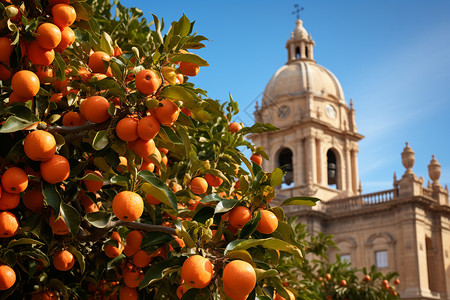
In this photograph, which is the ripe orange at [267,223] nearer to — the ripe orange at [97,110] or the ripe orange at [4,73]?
the ripe orange at [97,110]

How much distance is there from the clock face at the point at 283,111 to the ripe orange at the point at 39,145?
36.0 m

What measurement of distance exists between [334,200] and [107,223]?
32.6 m

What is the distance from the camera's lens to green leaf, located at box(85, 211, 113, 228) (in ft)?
9.96

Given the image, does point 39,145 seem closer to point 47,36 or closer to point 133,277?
point 47,36

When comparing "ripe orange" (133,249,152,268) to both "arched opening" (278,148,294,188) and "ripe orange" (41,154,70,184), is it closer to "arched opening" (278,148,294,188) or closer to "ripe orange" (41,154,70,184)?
"ripe orange" (41,154,70,184)

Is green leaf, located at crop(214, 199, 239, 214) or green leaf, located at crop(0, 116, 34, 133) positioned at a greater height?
green leaf, located at crop(0, 116, 34, 133)

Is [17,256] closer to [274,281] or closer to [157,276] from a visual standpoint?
[157,276]

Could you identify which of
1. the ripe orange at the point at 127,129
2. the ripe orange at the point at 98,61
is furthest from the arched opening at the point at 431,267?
the ripe orange at the point at 127,129

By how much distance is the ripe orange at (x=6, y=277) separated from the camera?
293 centimetres

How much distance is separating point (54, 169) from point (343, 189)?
118ft

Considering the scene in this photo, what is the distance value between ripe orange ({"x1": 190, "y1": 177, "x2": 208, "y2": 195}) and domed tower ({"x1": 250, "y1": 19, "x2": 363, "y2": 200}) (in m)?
31.5

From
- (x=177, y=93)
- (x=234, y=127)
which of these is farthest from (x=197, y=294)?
(x=234, y=127)

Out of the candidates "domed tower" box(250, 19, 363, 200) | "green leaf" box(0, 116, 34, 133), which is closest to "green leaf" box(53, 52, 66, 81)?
"green leaf" box(0, 116, 34, 133)

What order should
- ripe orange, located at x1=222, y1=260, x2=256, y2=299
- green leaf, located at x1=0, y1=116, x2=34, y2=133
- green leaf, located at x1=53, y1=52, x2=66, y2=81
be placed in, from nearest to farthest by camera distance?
ripe orange, located at x1=222, y1=260, x2=256, y2=299
green leaf, located at x1=0, y1=116, x2=34, y2=133
green leaf, located at x1=53, y1=52, x2=66, y2=81
